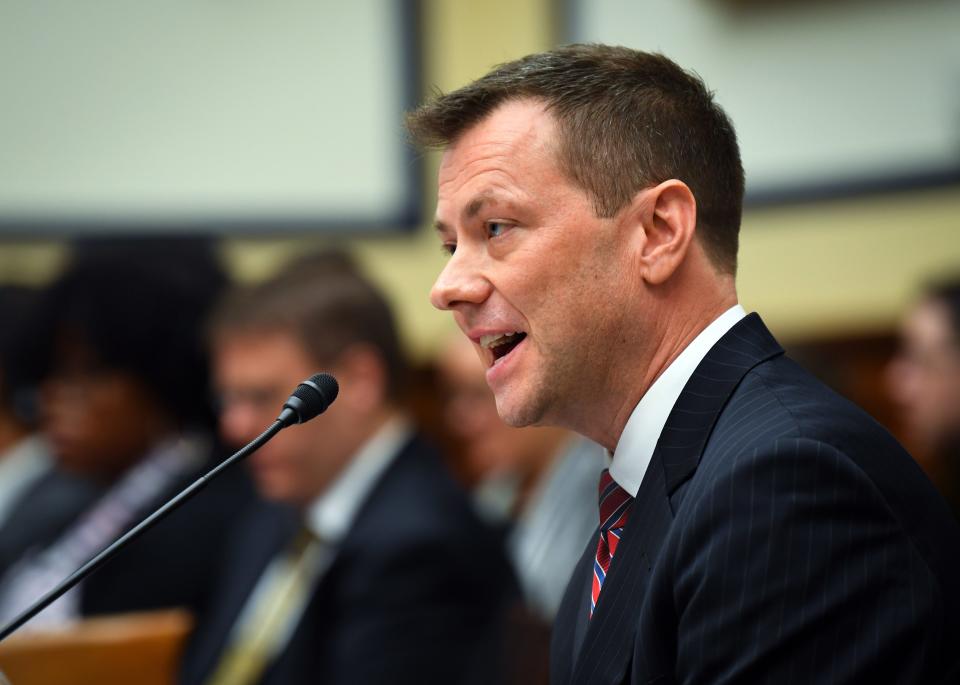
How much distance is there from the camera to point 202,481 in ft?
4.47

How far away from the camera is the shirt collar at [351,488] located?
256 cm

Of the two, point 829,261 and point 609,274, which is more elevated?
point 609,274

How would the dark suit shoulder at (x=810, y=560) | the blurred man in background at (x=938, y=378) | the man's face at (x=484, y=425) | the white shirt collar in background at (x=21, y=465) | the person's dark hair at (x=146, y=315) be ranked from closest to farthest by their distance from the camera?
the dark suit shoulder at (x=810, y=560) < the blurred man in background at (x=938, y=378) < the person's dark hair at (x=146, y=315) < the man's face at (x=484, y=425) < the white shirt collar in background at (x=21, y=465)

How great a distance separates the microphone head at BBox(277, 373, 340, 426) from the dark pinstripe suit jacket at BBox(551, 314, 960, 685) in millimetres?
413

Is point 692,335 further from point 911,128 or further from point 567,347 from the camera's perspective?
point 911,128

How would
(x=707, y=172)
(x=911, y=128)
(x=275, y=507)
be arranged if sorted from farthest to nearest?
(x=911, y=128)
(x=275, y=507)
(x=707, y=172)

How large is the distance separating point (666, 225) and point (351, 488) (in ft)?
4.64

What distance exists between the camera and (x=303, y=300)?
268 cm

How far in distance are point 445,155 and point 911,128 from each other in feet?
8.54

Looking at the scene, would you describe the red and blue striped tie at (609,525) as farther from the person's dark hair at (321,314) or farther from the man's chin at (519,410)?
the person's dark hair at (321,314)

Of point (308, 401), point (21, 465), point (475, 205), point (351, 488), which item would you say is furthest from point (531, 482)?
point (475, 205)

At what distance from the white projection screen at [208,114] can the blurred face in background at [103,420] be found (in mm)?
894

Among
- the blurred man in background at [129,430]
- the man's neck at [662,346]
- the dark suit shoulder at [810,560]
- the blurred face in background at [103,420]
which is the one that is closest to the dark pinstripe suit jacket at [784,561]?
the dark suit shoulder at [810,560]

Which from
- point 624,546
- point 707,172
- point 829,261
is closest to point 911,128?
point 829,261
